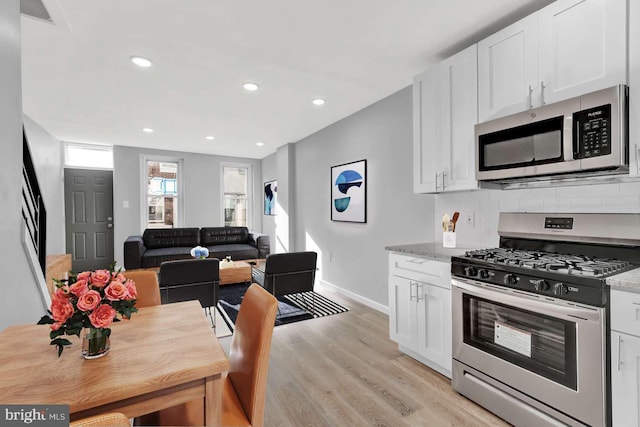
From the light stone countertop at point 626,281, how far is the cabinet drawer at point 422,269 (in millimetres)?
859

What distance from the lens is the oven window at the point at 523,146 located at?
1.83 meters

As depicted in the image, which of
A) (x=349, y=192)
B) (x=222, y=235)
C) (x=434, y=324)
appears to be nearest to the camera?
(x=434, y=324)

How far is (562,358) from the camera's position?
61.1 inches

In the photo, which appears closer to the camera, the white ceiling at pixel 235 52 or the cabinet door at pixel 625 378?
the cabinet door at pixel 625 378

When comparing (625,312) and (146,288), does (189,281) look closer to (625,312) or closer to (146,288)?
(146,288)

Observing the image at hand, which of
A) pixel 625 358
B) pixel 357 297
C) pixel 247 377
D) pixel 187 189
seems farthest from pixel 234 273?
pixel 625 358

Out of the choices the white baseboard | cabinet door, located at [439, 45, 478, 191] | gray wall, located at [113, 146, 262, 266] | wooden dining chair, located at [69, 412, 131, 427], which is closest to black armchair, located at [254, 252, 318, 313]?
the white baseboard

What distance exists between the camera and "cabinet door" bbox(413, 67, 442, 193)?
254 centimetres

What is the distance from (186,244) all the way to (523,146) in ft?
19.2

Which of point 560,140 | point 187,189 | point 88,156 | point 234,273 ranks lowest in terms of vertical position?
point 234,273

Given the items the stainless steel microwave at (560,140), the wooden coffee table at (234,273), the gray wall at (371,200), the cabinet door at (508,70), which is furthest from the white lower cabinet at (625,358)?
the wooden coffee table at (234,273)

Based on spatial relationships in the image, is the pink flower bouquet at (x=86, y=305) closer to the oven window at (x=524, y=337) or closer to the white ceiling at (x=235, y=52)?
the white ceiling at (x=235, y=52)

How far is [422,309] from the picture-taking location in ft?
7.68

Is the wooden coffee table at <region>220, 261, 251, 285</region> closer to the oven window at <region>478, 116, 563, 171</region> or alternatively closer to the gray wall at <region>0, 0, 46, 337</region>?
the gray wall at <region>0, 0, 46, 337</region>
